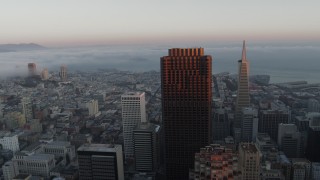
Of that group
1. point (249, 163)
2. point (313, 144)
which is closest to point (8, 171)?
point (249, 163)

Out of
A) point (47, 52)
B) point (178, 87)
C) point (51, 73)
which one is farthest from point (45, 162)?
point (47, 52)

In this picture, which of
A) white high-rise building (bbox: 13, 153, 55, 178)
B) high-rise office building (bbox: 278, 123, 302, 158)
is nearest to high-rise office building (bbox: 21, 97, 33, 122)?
Answer: white high-rise building (bbox: 13, 153, 55, 178)

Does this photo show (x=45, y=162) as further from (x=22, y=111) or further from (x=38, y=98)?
(x=38, y=98)

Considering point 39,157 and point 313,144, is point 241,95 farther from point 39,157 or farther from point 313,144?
point 39,157

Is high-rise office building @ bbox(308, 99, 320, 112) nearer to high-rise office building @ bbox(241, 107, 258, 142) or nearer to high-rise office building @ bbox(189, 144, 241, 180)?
high-rise office building @ bbox(241, 107, 258, 142)

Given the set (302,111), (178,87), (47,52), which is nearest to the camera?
(178,87)

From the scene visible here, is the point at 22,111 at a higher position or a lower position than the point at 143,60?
lower

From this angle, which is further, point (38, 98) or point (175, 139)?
point (38, 98)
